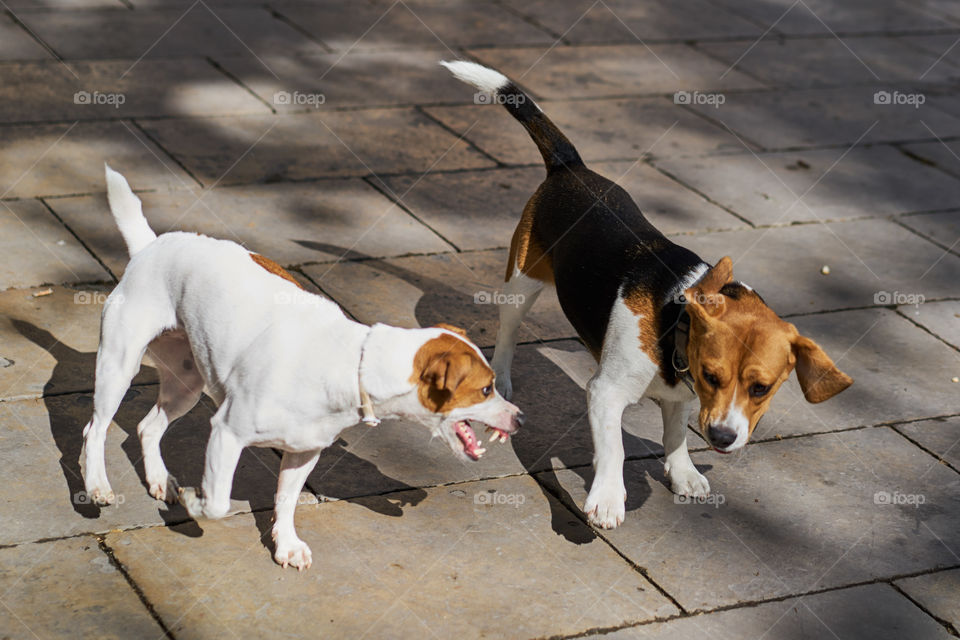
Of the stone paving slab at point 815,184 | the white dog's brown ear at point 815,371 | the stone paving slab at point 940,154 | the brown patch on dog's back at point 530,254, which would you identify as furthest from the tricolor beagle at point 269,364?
the stone paving slab at point 940,154

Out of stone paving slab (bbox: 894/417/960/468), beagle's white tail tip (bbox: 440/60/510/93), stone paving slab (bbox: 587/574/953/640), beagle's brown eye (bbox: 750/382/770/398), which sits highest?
beagle's white tail tip (bbox: 440/60/510/93)

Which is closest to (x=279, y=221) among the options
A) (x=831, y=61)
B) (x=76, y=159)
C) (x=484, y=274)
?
(x=484, y=274)

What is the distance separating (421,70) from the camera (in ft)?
31.6

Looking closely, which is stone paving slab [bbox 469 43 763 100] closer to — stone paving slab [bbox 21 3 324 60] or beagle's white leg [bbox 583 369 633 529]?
stone paving slab [bbox 21 3 324 60]

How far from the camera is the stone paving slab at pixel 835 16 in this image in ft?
39.4

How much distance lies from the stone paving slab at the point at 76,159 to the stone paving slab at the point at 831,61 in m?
5.58

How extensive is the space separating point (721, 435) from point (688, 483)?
0.93 metres

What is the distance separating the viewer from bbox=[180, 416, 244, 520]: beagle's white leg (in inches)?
154

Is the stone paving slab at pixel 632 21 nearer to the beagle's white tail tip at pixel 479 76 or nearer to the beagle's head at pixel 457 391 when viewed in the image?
the beagle's white tail tip at pixel 479 76

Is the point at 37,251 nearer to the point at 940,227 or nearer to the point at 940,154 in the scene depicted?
the point at 940,227

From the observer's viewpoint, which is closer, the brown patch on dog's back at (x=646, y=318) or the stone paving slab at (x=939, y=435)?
the brown patch on dog's back at (x=646, y=318)

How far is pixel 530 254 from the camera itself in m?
5.39

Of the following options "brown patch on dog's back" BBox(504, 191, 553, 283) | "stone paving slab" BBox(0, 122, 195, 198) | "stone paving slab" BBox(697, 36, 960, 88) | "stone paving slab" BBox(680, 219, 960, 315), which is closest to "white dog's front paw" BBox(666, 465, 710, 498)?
"brown patch on dog's back" BBox(504, 191, 553, 283)

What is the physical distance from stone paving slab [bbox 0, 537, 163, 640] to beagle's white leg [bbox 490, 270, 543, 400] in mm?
2048
